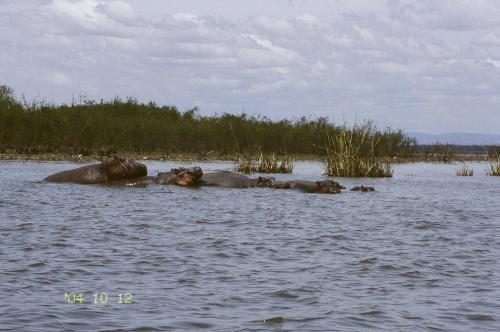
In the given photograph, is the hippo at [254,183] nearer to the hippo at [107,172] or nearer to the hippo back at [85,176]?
the hippo at [107,172]

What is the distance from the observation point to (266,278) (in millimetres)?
9953

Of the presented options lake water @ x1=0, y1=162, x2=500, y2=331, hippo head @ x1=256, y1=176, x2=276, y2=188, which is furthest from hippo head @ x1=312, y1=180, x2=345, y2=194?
lake water @ x1=0, y1=162, x2=500, y2=331

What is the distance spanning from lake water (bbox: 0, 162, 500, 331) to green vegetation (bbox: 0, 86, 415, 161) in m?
28.6

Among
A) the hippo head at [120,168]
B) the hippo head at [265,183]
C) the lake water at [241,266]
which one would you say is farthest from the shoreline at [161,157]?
the lake water at [241,266]

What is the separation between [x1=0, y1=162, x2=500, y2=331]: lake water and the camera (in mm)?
7875

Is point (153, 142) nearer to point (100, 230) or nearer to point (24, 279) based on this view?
point (100, 230)

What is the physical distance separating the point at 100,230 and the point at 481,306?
7359mm

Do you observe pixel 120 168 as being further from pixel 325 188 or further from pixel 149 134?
pixel 149 134

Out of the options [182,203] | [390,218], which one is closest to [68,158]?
[182,203]
